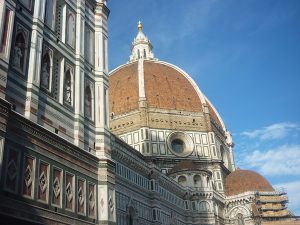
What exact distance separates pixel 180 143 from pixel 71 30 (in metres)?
45.7

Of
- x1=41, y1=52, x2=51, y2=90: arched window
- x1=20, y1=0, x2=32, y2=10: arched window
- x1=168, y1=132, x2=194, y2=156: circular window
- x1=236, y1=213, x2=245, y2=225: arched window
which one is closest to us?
x1=20, y1=0, x2=32, y2=10: arched window

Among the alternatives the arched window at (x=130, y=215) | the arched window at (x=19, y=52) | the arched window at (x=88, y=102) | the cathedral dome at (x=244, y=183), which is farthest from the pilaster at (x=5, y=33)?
the cathedral dome at (x=244, y=183)

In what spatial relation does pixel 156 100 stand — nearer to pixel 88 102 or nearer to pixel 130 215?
pixel 130 215

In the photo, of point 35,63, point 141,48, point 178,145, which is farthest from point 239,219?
point 35,63

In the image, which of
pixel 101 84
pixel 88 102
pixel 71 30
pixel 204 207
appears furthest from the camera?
pixel 204 207

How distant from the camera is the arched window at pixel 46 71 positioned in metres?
12.8

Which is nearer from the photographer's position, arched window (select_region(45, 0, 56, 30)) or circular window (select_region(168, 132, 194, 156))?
arched window (select_region(45, 0, 56, 30))

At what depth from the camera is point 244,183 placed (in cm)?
5706

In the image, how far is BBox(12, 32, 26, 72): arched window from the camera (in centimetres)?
1166

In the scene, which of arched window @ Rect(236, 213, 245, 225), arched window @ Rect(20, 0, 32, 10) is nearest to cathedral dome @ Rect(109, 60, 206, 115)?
arched window @ Rect(236, 213, 245, 225)

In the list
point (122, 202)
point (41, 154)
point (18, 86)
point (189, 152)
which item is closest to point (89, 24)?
point (18, 86)

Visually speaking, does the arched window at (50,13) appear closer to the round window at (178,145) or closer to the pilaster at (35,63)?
the pilaster at (35,63)

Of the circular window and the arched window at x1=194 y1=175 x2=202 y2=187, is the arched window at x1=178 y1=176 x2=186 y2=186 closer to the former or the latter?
the arched window at x1=194 y1=175 x2=202 y2=187

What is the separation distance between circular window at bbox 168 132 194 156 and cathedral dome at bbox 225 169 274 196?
739 centimetres
